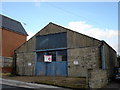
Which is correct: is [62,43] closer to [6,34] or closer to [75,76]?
[75,76]

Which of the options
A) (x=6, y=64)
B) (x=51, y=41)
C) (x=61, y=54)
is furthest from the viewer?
(x=6, y=64)

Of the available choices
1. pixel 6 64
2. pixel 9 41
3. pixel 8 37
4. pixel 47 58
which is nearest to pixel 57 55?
pixel 47 58

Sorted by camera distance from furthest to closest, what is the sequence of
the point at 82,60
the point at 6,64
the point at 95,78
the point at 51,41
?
the point at 6,64
the point at 51,41
the point at 82,60
the point at 95,78

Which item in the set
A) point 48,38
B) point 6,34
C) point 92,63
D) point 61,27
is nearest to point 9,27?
point 6,34

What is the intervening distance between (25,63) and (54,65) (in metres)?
5.25

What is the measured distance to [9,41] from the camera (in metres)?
27.8

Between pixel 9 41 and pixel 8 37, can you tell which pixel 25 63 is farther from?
pixel 8 37

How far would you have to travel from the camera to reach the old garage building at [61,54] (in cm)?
1906

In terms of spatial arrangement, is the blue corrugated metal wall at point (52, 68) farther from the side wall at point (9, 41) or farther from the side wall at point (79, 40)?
the side wall at point (9, 41)

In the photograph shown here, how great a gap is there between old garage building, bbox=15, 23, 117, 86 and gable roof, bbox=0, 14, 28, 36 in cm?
592

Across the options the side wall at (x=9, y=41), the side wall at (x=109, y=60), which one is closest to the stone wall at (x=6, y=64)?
the side wall at (x=9, y=41)

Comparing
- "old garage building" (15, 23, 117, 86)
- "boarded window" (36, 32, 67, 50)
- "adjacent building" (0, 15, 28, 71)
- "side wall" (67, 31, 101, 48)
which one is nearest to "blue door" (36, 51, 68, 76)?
"old garage building" (15, 23, 117, 86)

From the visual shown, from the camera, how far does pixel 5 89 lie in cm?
Result: 1176

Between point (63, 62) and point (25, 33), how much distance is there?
1510 cm
